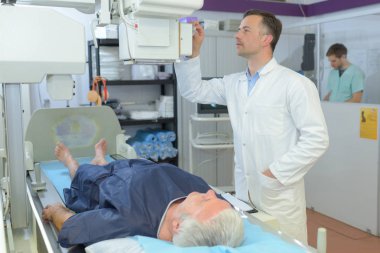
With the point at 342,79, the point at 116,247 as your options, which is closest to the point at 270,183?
the point at 116,247

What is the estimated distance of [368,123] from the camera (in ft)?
10.6

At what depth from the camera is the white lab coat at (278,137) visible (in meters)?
1.81

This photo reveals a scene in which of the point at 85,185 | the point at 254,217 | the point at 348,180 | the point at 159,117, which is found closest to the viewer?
the point at 254,217

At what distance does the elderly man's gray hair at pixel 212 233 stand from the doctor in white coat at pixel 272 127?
0.63 m

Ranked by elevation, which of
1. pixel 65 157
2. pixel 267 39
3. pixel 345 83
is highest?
pixel 267 39

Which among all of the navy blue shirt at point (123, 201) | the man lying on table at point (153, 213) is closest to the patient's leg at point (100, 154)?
the navy blue shirt at point (123, 201)

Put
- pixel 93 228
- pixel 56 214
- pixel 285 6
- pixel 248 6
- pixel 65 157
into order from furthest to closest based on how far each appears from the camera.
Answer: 1. pixel 285 6
2. pixel 248 6
3. pixel 65 157
4. pixel 56 214
5. pixel 93 228

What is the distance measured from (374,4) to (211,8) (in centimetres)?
167

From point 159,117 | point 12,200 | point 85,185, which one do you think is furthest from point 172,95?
point 12,200

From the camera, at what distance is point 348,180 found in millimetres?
3441

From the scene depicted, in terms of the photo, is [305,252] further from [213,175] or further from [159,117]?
[213,175]

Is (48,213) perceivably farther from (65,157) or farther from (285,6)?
(285,6)

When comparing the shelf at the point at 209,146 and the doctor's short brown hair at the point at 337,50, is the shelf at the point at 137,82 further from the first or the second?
the doctor's short brown hair at the point at 337,50

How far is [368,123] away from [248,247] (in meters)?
2.42
